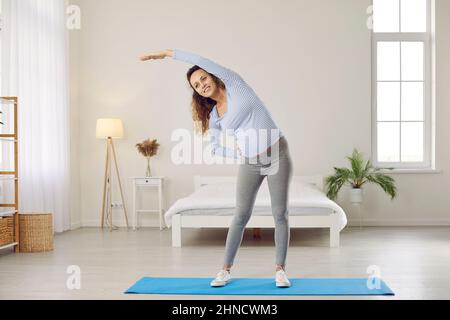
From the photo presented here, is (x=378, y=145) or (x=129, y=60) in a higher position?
(x=129, y=60)

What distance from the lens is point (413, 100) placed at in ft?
23.6

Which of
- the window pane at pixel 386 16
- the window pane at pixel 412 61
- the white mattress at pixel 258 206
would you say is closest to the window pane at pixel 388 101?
the window pane at pixel 412 61

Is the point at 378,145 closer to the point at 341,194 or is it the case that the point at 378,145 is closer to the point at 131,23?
the point at 341,194

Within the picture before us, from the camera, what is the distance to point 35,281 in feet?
12.4

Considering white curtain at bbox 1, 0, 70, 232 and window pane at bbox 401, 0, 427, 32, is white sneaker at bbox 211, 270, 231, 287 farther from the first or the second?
window pane at bbox 401, 0, 427, 32

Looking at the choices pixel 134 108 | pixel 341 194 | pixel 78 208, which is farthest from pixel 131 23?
pixel 341 194

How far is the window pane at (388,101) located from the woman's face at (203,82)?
432 cm

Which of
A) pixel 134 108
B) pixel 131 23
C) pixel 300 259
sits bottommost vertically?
pixel 300 259

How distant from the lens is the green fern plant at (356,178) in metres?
6.61

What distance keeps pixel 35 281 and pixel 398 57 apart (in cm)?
518

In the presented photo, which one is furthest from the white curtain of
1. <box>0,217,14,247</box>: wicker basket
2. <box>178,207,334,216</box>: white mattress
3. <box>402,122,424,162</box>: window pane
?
<box>402,122,424,162</box>: window pane

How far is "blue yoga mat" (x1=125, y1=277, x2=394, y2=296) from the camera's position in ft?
11.0

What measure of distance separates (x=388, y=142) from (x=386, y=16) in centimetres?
154

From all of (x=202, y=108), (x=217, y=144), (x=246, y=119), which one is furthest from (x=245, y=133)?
(x=202, y=108)
